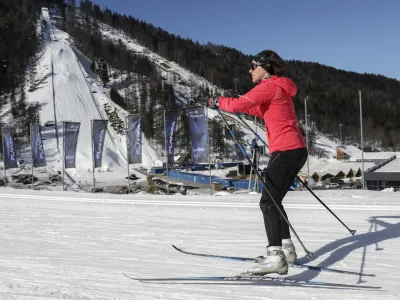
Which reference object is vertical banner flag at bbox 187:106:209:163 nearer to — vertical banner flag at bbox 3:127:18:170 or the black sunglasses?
vertical banner flag at bbox 3:127:18:170

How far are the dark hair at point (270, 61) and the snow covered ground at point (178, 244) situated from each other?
154 cm

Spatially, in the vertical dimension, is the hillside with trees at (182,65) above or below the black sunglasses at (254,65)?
above

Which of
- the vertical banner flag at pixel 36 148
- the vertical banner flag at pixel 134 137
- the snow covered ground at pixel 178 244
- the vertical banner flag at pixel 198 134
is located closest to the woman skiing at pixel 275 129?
the snow covered ground at pixel 178 244

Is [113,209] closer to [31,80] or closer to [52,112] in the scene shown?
[52,112]

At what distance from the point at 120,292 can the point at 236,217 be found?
3839 mm

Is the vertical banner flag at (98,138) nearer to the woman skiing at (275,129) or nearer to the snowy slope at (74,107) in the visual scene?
the woman skiing at (275,129)

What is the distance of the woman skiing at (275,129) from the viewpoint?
3.10 meters

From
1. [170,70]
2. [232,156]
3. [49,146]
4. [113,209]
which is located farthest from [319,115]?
[113,209]

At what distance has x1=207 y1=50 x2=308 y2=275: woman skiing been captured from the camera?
310 cm

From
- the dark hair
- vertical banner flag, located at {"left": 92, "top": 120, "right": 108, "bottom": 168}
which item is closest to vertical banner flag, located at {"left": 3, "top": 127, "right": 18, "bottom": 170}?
vertical banner flag, located at {"left": 92, "top": 120, "right": 108, "bottom": 168}

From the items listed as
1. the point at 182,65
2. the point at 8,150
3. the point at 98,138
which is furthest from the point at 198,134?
the point at 182,65

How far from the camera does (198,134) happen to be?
642 inches

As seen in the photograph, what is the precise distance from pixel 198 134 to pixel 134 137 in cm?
339

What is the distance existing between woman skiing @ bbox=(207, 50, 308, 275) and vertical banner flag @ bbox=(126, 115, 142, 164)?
597 inches
